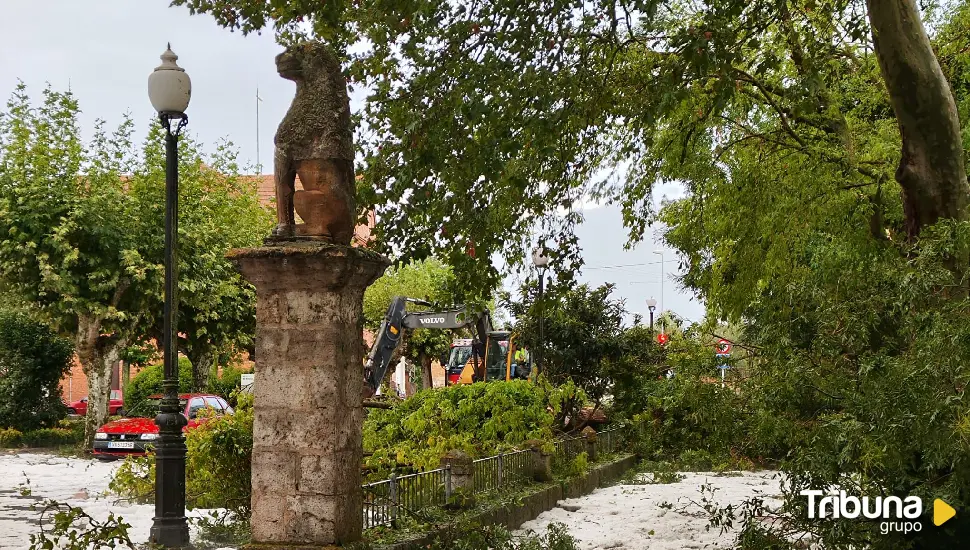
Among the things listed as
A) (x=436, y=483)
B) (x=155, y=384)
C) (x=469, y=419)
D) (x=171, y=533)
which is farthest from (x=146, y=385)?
(x=171, y=533)

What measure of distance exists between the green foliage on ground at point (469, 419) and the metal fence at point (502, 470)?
0.25 m

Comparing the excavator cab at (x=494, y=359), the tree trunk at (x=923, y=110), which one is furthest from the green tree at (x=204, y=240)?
the tree trunk at (x=923, y=110)

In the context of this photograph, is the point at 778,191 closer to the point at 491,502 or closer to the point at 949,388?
the point at 491,502

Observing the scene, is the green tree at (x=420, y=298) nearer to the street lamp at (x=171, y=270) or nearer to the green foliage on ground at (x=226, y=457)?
the street lamp at (x=171, y=270)

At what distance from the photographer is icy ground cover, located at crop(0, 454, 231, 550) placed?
12013 mm

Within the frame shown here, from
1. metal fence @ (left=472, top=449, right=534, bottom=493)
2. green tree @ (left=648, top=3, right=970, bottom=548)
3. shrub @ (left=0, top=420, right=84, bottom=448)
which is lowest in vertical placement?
shrub @ (left=0, top=420, right=84, bottom=448)

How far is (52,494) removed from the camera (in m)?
16.3

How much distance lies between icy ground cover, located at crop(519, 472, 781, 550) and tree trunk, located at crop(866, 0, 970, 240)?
3.38 metres

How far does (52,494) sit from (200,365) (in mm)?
15353

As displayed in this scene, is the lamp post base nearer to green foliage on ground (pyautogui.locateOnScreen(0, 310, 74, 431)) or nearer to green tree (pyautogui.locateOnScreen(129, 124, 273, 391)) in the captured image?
green tree (pyautogui.locateOnScreen(129, 124, 273, 391))

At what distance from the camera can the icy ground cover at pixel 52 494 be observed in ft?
39.4

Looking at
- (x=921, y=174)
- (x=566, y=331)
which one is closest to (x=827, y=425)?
(x=921, y=174)

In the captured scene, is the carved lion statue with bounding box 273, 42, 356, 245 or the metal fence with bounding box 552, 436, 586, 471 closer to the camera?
the carved lion statue with bounding box 273, 42, 356, 245

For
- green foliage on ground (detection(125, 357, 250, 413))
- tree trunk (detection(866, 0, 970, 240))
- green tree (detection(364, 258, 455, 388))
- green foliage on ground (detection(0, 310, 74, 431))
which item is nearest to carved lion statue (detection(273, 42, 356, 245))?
tree trunk (detection(866, 0, 970, 240))
